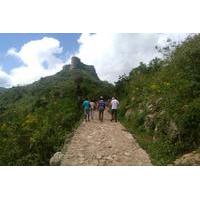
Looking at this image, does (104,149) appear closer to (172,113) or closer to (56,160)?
(56,160)

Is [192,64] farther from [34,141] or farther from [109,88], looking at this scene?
[109,88]

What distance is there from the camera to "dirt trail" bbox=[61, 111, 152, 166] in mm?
11500

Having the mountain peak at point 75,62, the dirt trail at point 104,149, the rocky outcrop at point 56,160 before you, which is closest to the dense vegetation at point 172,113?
the dirt trail at point 104,149

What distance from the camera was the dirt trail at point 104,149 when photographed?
11.5m

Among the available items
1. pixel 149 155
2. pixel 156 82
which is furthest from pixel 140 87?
pixel 149 155

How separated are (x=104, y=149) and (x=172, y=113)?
294 centimetres

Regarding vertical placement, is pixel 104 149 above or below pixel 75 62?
below

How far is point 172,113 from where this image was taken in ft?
45.2

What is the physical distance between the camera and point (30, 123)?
18750 millimetres

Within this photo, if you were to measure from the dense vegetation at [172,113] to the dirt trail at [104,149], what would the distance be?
486 mm

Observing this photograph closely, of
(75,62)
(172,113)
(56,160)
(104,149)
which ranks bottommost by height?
(56,160)

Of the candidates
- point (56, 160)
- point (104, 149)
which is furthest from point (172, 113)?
point (56, 160)

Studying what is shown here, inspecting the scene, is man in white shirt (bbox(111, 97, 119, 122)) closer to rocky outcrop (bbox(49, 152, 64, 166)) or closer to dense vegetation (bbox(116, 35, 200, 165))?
dense vegetation (bbox(116, 35, 200, 165))

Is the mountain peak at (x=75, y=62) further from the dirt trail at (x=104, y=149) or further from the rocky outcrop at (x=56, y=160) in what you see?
the rocky outcrop at (x=56, y=160)
